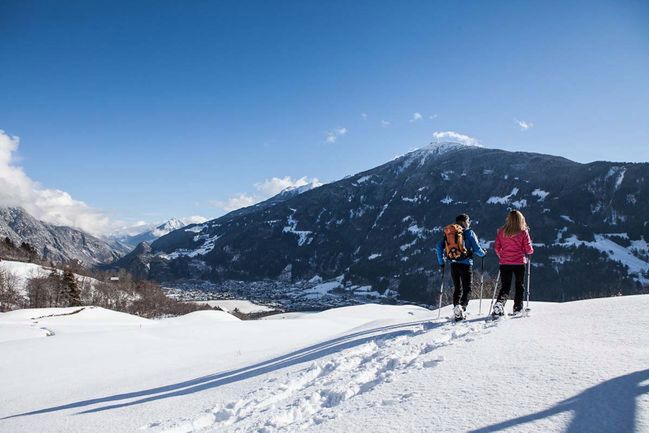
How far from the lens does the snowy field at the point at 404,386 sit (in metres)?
4.65

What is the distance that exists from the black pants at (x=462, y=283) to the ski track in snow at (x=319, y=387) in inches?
68.0

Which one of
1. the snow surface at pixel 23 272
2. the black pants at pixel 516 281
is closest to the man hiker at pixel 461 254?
the black pants at pixel 516 281

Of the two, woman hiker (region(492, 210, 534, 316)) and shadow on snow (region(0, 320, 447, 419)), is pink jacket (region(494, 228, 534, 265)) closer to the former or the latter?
woman hiker (region(492, 210, 534, 316))

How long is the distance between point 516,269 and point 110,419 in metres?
11.1

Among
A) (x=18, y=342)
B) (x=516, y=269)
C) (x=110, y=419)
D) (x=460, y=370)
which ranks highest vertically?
(x=516, y=269)

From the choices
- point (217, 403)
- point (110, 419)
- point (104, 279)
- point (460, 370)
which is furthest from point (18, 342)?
point (104, 279)

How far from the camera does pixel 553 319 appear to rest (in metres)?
Result: 9.73

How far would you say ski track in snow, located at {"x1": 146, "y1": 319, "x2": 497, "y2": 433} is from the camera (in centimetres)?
642

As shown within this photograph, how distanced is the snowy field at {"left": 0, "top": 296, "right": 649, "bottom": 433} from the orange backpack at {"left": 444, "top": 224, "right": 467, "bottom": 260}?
1939 mm

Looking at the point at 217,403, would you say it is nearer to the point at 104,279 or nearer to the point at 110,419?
the point at 110,419

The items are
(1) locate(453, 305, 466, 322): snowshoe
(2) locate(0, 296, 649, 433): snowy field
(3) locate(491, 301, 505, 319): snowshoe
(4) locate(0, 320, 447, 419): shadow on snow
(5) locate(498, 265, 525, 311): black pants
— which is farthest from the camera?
(1) locate(453, 305, 466, 322): snowshoe

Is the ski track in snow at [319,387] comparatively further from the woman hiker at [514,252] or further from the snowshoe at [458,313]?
the woman hiker at [514,252]

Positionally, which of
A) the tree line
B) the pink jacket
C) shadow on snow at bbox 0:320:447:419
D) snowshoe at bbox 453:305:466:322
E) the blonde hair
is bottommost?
the tree line

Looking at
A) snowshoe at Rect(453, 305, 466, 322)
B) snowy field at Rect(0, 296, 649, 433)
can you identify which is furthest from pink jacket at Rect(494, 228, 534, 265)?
snowshoe at Rect(453, 305, 466, 322)
